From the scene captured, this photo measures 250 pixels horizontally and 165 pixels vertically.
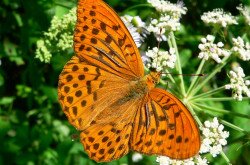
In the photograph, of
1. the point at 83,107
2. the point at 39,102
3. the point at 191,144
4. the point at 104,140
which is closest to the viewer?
the point at 191,144

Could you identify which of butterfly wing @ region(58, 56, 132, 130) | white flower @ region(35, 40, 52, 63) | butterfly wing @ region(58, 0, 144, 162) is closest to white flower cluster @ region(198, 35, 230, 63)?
butterfly wing @ region(58, 0, 144, 162)

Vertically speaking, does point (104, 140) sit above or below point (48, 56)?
below

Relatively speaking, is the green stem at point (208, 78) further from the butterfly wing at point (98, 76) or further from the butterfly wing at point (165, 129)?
the butterfly wing at point (165, 129)

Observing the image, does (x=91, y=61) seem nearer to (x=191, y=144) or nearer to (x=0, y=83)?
(x=191, y=144)

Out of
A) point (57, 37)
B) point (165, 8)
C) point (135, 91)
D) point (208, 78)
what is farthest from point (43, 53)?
point (208, 78)

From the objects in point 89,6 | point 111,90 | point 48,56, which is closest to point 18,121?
point 48,56

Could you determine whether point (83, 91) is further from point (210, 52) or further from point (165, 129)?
point (210, 52)
